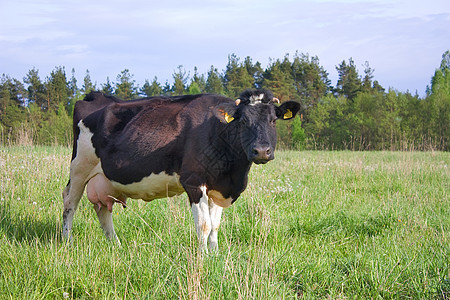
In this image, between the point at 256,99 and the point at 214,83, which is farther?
the point at 214,83

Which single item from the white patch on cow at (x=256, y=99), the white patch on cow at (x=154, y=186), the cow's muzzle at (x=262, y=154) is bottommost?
the white patch on cow at (x=154, y=186)

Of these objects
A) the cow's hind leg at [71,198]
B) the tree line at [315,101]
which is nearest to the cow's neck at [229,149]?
the cow's hind leg at [71,198]

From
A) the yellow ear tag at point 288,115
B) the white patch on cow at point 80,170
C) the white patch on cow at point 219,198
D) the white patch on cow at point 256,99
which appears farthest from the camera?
the white patch on cow at point 80,170

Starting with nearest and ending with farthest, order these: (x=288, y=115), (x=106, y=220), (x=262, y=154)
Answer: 1. (x=262, y=154)
2. (x=288, y=115)
3. (x=106, y=220)

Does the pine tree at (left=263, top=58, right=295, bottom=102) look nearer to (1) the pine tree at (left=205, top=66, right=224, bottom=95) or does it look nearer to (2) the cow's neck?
(1) the pine tree at (left=205, top=66, right=224, bottom=95)

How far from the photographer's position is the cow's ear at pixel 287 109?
4910 millimetres

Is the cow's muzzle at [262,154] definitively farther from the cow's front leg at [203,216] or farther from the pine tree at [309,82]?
the pine tree at [309,82]

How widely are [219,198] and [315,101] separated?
55.8 metres

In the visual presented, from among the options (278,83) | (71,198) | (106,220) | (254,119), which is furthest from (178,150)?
(278,83)

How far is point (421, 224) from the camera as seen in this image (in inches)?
224

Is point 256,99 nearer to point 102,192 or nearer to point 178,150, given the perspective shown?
point 178,150

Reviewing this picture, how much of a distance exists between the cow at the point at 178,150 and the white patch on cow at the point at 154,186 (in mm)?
11

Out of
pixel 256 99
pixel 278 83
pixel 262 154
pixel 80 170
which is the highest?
pixel 278 83

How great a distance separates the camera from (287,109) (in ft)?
16.4
